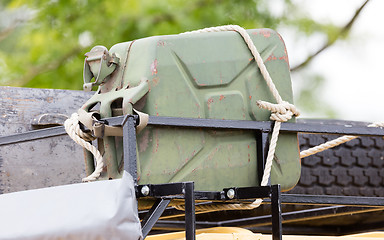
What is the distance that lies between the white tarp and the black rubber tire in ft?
4.93

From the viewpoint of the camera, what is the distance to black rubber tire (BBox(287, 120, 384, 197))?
2.80m

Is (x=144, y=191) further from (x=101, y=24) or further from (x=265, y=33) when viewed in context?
(x=101, y=24)

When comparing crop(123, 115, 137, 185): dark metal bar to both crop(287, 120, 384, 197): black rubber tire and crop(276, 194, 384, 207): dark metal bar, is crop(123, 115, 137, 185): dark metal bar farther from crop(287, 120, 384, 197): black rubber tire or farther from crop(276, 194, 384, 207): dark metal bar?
crop(287, 120, 384, 197): black rubber tire

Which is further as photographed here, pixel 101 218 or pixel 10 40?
pixel 10 40

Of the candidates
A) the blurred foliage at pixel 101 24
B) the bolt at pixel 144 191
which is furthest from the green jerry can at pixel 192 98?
the blurred foliage at pixel 101 24

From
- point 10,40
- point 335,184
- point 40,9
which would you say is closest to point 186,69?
point 335,184

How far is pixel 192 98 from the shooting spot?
1803 mm

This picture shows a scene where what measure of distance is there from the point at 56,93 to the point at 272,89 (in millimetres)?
805

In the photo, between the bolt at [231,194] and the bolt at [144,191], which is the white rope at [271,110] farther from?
the bolt at [144,191]

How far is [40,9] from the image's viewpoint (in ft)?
19.1

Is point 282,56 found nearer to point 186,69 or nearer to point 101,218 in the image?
point 186,69

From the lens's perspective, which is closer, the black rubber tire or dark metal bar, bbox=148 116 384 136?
dark metal bar, bbox=148 116 384 136

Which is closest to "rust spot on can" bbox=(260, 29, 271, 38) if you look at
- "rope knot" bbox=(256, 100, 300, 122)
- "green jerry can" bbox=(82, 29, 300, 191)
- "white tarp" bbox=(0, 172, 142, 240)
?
"green jerry can" bbox=(82, 29, 300, 191)

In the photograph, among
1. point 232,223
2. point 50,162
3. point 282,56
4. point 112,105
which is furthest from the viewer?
point 232,223
